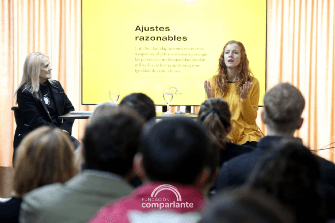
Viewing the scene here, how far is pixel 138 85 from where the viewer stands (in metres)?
4.62

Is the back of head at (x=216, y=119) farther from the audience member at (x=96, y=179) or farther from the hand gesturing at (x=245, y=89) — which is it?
the hand gesturing at (x=245, y=89)

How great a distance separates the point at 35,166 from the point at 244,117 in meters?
1.98

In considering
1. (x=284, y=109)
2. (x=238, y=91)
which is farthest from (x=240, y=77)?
(x=284, y=109)

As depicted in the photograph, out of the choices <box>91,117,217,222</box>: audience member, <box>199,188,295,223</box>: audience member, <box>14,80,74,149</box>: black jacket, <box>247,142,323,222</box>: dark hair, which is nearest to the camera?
<box>199,188,295,223</box>: audience member

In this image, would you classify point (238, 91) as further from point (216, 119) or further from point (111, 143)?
point (111, 143)

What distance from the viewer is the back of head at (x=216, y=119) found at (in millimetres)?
1742

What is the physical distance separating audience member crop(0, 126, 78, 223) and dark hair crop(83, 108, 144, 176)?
0.18 metres

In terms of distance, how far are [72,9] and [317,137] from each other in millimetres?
3572

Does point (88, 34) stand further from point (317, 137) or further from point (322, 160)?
point (322, 160)

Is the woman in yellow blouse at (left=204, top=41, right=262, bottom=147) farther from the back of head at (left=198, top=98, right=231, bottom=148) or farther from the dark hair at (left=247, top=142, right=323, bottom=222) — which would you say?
the dark hair at (left=247, top=142, right=323, bottom=222)

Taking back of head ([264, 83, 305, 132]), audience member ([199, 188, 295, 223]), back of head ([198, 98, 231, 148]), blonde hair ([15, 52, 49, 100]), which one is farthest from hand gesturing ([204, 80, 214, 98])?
audience member ([199, 188, 295, 223])

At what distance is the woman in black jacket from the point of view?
3127 mm

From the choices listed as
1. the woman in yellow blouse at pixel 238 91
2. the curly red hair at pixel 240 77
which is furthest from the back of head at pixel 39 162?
the curly red hair at pixel 240 77

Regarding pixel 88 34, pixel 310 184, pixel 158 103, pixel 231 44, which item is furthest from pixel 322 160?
pixel 88 34
